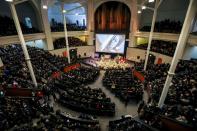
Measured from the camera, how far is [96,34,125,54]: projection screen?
99.6ft

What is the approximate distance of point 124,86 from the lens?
55.7 ft

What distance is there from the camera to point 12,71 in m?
17.4

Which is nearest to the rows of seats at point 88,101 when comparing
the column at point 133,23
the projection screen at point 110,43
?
the projection screen at point 110,43

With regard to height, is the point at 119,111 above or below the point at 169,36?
below

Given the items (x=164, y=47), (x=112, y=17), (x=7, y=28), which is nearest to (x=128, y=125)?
(x=164, y=47)

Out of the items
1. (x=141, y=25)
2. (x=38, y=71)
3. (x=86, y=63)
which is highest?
(x=141, y=25)

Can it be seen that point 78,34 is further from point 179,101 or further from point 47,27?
point 179,101

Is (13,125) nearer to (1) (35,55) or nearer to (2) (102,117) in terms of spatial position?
(2) (102,117)

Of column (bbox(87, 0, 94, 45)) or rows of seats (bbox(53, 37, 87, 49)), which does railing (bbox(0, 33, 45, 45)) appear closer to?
rows of seats (bbox(53, 37, 87, 49))

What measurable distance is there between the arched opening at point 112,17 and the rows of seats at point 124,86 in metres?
12.9

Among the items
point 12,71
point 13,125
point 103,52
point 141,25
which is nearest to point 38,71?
point 12,71

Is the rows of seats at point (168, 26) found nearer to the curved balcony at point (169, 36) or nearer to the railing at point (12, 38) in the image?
the curved balcony at point (169, 36)

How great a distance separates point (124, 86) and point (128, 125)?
6.50 metres

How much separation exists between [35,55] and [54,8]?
13945 mm
